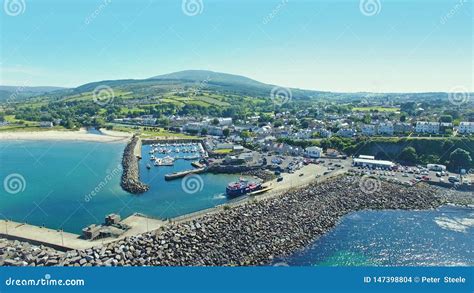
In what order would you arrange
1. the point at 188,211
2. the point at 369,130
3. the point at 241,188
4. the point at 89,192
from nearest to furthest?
1. the point at 188,211
2. the point at 241,188
3. the point at 89,192
4. the point at 369,130

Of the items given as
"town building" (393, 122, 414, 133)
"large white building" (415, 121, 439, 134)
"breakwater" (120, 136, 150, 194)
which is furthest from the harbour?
"large white building" (415, 121, 439, 134)

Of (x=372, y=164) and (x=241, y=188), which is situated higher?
(x=372, y=164)

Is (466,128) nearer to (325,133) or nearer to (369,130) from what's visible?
(369,130)

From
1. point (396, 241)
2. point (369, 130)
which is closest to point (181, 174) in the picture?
point (396, 241)

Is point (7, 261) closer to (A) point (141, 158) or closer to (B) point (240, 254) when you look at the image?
(B) point (240, 254)

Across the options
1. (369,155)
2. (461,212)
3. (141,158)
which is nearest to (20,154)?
(141,158)

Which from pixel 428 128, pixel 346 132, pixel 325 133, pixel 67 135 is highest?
pixel 428 128
